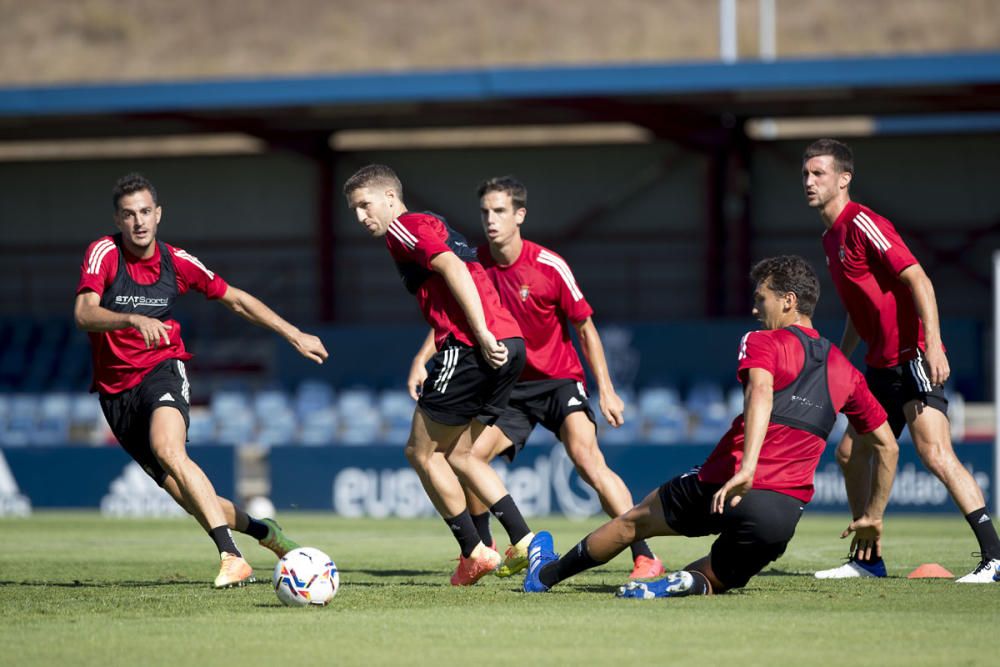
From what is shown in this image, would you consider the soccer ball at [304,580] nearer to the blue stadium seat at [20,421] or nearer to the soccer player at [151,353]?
the soccer player at [151,353]

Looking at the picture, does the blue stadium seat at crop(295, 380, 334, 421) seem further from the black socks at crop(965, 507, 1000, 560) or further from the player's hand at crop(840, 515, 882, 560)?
the black socks at crop(965, 507, 1000, 560)

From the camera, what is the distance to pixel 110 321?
819 cm

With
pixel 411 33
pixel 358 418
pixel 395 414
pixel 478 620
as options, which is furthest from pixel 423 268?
pixel 411 33

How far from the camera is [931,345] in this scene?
26.8 feet

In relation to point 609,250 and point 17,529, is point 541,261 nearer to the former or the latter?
point 17,529

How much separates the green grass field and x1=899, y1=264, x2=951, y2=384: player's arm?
111cm

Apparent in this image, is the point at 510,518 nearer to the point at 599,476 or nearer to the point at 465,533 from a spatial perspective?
the point at 465,533

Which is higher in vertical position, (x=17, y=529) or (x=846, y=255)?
(x=846, y=255)

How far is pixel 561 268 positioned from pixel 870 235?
5.95 ft

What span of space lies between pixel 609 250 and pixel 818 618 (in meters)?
21.9

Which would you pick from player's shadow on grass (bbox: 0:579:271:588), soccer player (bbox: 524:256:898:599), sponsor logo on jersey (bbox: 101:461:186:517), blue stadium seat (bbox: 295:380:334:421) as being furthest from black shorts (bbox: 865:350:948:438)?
blue stadium seat (bbox: 295:380:334:421)

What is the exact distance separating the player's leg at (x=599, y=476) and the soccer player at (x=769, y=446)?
4.00 feet

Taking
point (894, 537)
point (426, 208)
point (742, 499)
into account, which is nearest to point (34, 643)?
point (742, 499)

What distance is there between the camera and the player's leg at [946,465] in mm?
8383
